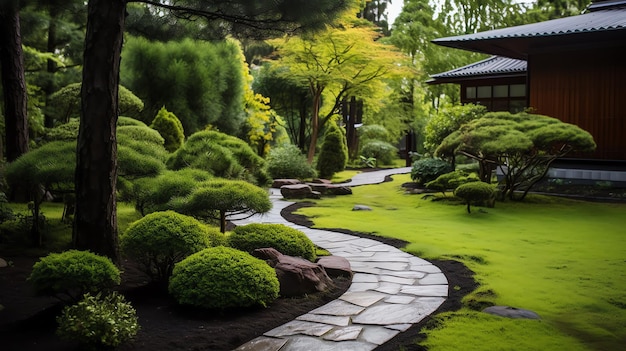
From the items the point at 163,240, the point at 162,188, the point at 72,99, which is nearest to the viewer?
the point at 163,240

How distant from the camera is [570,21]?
1395 centimetres

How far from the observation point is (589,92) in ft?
44.5

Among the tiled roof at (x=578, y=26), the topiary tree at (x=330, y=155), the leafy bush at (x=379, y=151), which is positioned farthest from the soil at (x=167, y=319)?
the leafy bush at (x=379, y=151)

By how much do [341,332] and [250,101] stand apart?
1608 cm

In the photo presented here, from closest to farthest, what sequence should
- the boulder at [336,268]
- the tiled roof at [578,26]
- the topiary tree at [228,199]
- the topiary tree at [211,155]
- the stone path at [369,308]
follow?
1. the stone path at [369,308]
2. the boulder at [336,268]
3. the topiary tree at [228,199]
4. the topiary tree at [211,155]
5. the tiled roof at [578,26]

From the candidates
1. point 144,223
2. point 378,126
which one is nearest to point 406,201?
point 144,223

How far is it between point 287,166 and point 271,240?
1115cm

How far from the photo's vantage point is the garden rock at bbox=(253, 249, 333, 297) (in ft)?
16.2

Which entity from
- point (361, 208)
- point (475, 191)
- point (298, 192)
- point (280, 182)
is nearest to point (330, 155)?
point (280, 182)

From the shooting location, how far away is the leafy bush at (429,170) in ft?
50.6

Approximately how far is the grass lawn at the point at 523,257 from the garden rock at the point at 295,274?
4.09 ft

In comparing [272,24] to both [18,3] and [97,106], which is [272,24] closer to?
[97,106]

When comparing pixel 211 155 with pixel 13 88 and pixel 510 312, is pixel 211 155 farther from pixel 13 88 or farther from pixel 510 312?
pixel 510 312

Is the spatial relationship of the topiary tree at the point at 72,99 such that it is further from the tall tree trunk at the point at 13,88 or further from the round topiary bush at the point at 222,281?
the round topiary bush at the point at 222,281
